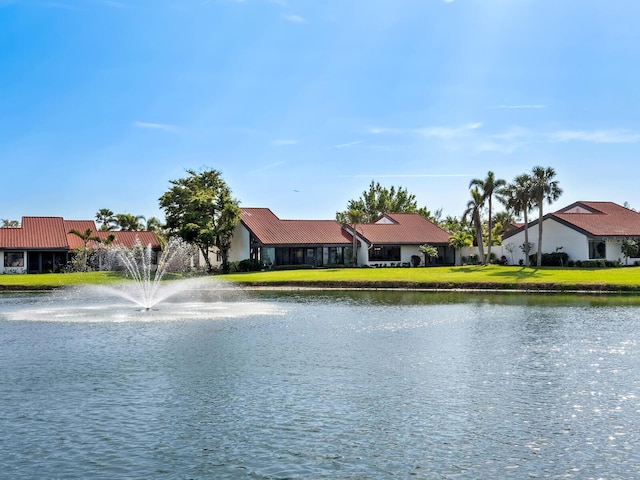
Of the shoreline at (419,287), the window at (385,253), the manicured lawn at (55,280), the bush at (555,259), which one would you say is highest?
the window at (385,253)

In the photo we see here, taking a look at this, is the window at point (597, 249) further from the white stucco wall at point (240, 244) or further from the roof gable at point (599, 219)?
the white stucco wall at point (240, 244)

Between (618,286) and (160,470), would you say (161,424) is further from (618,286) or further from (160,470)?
(618,286)

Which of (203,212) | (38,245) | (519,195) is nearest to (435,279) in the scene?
(519,195)

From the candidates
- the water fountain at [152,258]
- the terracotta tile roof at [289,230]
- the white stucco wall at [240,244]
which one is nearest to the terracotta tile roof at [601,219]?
the terracotta tile roof at [289,230]

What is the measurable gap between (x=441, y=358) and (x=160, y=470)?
12622 mm

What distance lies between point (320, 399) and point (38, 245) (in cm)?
6255

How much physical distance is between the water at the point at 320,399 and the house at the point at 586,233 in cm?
3433

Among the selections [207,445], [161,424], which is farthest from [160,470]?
[161,424]

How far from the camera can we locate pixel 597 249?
64.6 m

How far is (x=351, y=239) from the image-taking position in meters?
75.4

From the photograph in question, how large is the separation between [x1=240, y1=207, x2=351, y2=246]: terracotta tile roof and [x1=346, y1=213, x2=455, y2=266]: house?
95.8 inches

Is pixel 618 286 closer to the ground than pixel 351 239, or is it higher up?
closer to the ground

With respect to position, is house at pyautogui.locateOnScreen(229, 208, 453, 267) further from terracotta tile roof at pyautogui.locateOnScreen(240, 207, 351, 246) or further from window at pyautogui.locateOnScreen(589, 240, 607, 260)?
window at pyautogui.locateOnScreen(589, 240, 607, 260)

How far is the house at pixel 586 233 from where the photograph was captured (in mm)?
64250
